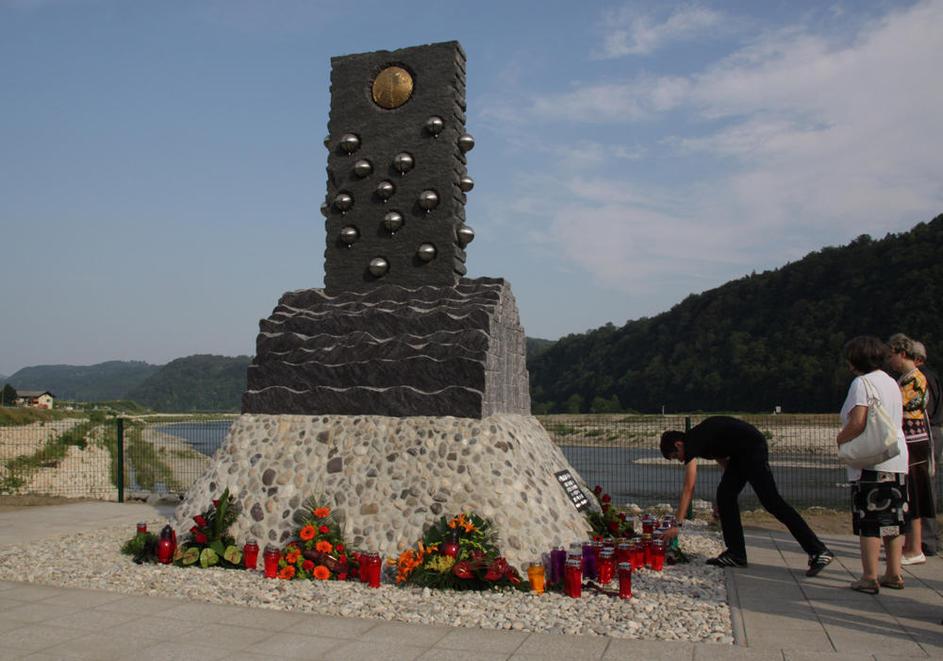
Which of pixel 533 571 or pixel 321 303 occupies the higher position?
pixel 321 303

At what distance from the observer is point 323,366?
28.1ft

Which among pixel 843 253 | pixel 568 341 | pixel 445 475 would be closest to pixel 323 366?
pixel 445 475

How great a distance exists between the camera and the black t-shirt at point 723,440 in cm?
710

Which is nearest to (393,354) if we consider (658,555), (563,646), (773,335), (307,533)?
(307,533)

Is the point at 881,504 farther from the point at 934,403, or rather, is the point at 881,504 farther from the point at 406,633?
the point at 406,633

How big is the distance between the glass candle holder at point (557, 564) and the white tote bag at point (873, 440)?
7.43 ft

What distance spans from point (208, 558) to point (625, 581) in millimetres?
3758

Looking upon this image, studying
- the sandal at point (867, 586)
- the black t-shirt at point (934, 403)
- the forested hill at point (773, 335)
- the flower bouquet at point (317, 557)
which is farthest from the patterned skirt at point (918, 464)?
the forested hill at point (773, 335)

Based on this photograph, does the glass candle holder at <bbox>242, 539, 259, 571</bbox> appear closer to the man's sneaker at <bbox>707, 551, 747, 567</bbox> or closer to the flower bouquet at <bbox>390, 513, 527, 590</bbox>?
the flower bouquet at <bbox>390, 513, 527, 590</bbox>

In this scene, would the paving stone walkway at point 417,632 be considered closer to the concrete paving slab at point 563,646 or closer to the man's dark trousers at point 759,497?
the concrete paving slab at point 563,646

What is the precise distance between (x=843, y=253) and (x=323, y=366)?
55.8 meters

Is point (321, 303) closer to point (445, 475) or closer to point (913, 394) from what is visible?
point (445, 475)

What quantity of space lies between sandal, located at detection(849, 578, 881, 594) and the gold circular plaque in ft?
22.6

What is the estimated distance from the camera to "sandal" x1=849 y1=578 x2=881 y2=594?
607 centimetres
